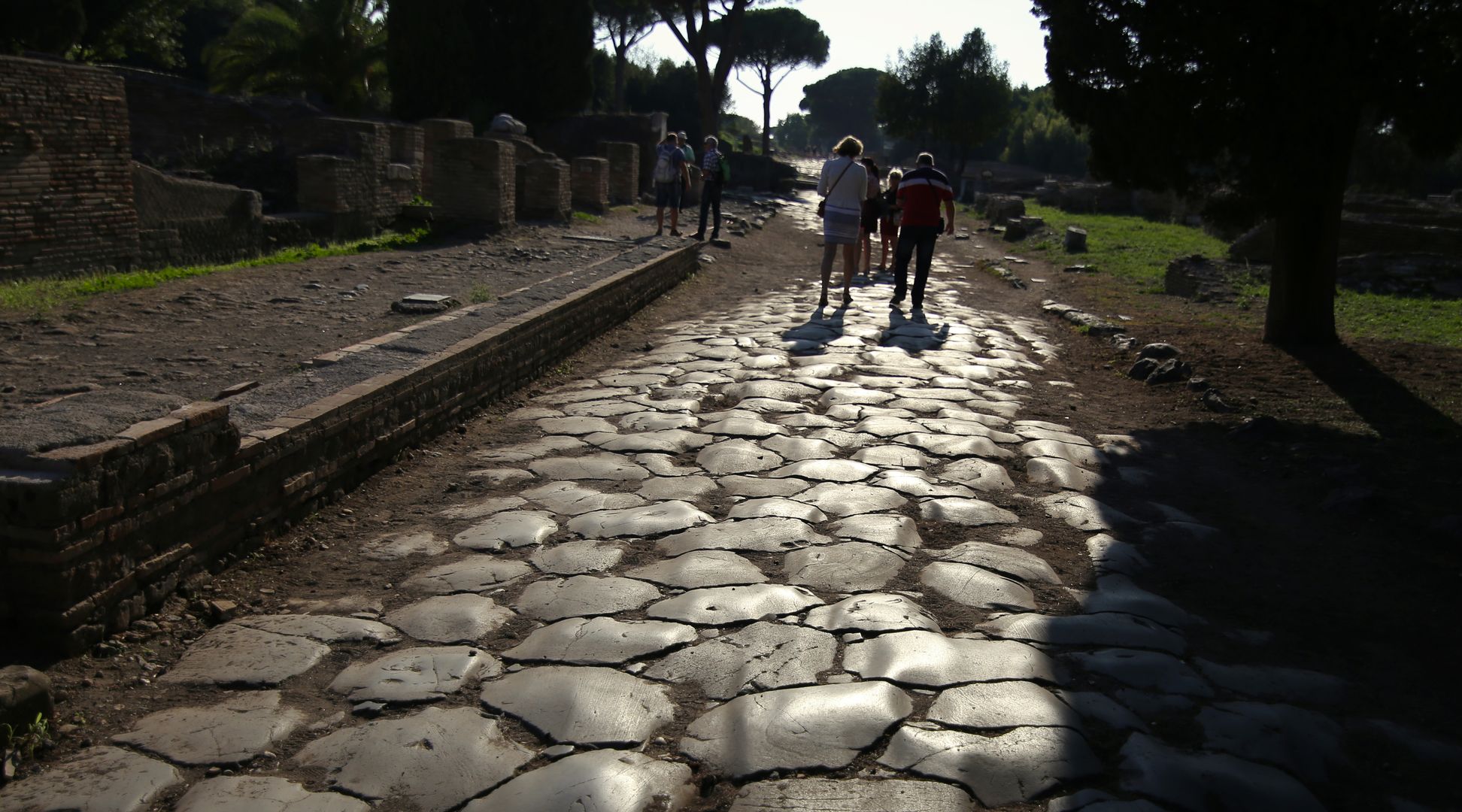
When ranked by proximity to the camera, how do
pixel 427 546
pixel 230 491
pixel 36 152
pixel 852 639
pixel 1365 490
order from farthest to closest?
pixel 36 152, pixel 1365 490, pixel 427 546, pixel 230 491, pixel 852 639

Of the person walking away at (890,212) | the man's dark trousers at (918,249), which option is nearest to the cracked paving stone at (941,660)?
the man's dark trousers at (918,249)

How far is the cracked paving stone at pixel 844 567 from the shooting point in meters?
3.77

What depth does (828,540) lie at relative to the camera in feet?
13.7

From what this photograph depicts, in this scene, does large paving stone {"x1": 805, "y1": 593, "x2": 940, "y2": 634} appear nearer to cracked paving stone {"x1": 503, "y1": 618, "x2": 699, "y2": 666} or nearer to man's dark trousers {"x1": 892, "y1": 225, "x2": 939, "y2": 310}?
cracked paving stone {"x1": 503, "y1": 618, "x2": 699, "y2": 666}

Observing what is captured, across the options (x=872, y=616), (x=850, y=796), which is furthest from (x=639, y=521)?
(x=850, y=796)

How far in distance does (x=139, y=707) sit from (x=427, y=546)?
1365 mm

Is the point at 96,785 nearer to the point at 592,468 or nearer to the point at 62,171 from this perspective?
the point at 592,468

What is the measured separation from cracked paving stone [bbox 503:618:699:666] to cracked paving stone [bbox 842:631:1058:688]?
22.4 inches

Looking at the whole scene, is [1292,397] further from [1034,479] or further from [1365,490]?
[1034,479]

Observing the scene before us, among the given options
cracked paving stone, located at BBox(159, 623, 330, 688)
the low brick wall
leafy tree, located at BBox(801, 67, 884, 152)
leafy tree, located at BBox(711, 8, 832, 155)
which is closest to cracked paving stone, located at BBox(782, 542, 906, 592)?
cracked paving stone, located at BBox(159, 623, 330, 688)

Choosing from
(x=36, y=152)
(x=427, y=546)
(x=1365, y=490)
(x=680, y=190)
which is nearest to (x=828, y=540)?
(x=427, y=546)

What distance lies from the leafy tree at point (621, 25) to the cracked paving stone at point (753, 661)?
39.5 meters

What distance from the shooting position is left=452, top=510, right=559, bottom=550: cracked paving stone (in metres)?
4.18

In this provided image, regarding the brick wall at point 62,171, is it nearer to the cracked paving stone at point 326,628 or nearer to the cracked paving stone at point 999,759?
the cracked paving stone at point 326,628
